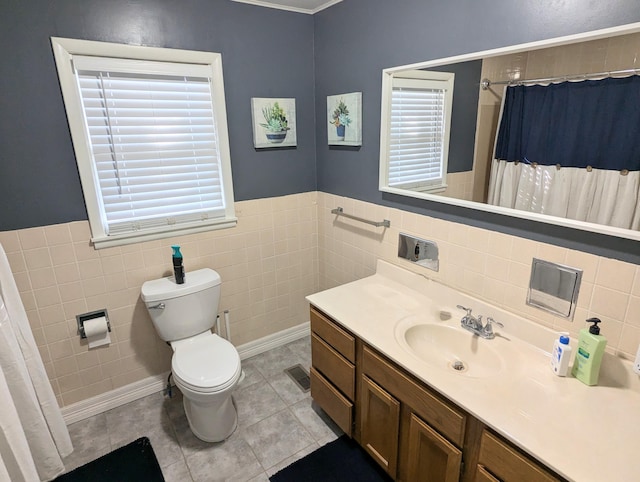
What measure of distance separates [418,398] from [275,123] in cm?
189

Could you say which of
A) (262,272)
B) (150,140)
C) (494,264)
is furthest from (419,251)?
(150,140)

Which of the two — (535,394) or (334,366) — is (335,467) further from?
(535,394)

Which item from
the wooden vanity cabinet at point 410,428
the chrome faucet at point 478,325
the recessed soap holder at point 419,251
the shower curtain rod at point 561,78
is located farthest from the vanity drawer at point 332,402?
the shower curtain rod at point 561,78

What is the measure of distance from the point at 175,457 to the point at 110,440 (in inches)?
17.2

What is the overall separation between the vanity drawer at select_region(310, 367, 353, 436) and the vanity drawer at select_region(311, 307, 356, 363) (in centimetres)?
27

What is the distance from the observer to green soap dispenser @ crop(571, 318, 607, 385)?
1258 millimetres

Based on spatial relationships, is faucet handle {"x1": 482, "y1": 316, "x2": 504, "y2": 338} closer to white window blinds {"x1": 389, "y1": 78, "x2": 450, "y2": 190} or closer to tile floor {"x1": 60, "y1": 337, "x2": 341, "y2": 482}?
white window blinds {"x1": 389, "y1": 78, "x2": 450, "y2": 190}

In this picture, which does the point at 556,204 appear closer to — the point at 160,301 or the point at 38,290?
the point at 160,301

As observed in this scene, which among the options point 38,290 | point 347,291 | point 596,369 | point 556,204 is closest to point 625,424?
point 596,369

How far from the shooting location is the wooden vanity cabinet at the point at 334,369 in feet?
5.94

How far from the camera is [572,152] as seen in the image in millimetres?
1352

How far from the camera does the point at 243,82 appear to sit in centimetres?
232

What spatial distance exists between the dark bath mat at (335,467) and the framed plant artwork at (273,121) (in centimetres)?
192

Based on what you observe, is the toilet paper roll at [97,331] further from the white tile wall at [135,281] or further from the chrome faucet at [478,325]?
the chrome faucet at [478,325]
